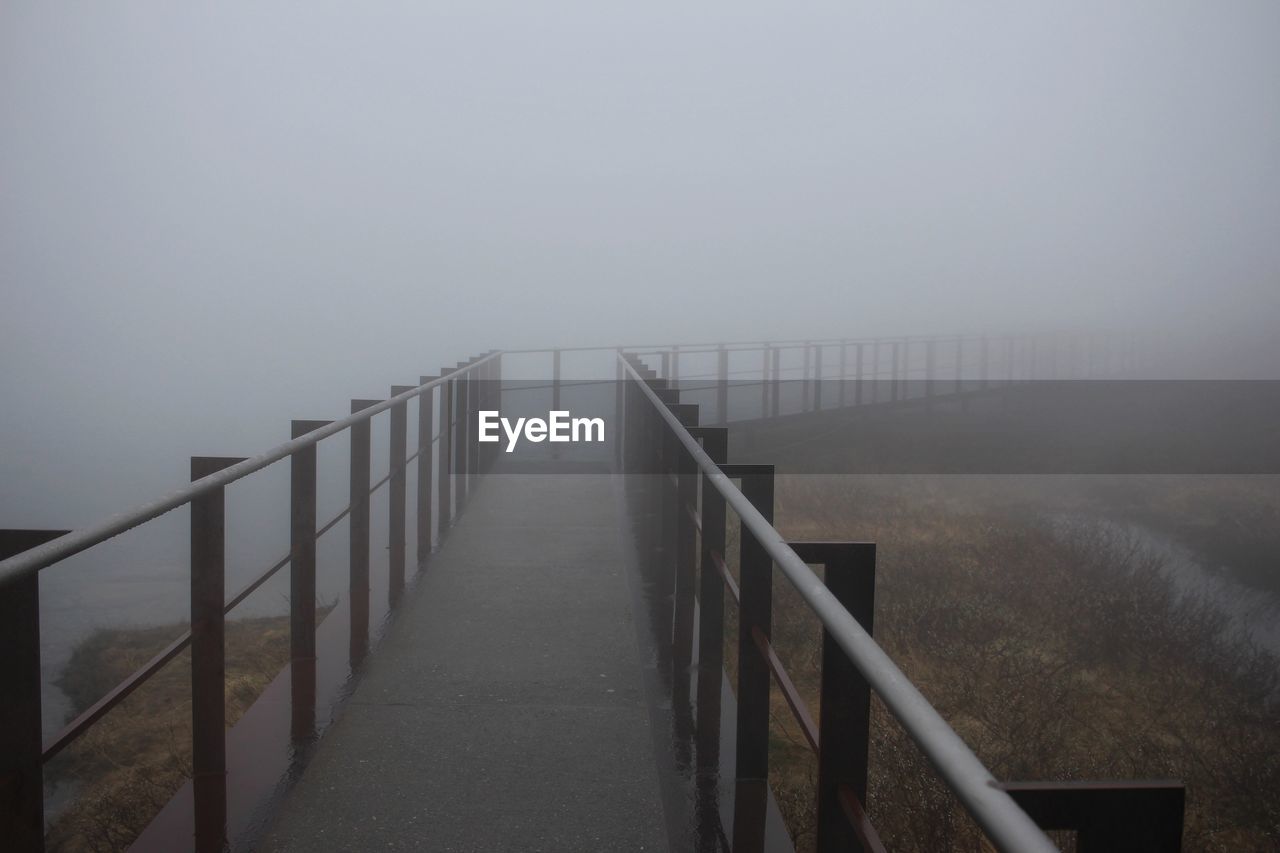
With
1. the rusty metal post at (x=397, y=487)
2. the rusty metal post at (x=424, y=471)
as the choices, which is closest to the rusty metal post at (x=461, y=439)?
the rusty metal post at (x=424, y=471)

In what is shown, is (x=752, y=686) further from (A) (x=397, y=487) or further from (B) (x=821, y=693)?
(A) (x=397, y=487)

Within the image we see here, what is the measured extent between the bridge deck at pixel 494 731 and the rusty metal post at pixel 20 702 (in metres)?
1.08

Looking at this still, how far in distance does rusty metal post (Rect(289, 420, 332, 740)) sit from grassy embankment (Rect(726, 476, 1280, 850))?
8.12 feet

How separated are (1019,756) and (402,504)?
4151 millimetres

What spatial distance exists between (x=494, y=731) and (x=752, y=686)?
144 centimetres

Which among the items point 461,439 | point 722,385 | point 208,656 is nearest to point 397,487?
point 208,656

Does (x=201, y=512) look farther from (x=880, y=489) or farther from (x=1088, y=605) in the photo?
(x=880, y=489)

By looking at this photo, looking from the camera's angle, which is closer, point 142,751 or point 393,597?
point 393,597

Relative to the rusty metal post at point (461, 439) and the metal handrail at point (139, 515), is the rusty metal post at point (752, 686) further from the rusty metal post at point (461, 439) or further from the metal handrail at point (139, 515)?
the rusty metal post at point (461, 439)

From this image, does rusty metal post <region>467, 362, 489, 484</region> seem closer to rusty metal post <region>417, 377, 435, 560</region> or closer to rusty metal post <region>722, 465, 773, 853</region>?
rusty metal post <region>417, 377, 435, 560</region>

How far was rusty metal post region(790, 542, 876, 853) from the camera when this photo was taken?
6.59 feet

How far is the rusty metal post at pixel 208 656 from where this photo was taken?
3174 millimetres

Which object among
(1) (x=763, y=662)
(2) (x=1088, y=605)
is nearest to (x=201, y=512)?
(1) (x=763, y=662)

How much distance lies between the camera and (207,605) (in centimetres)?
324
